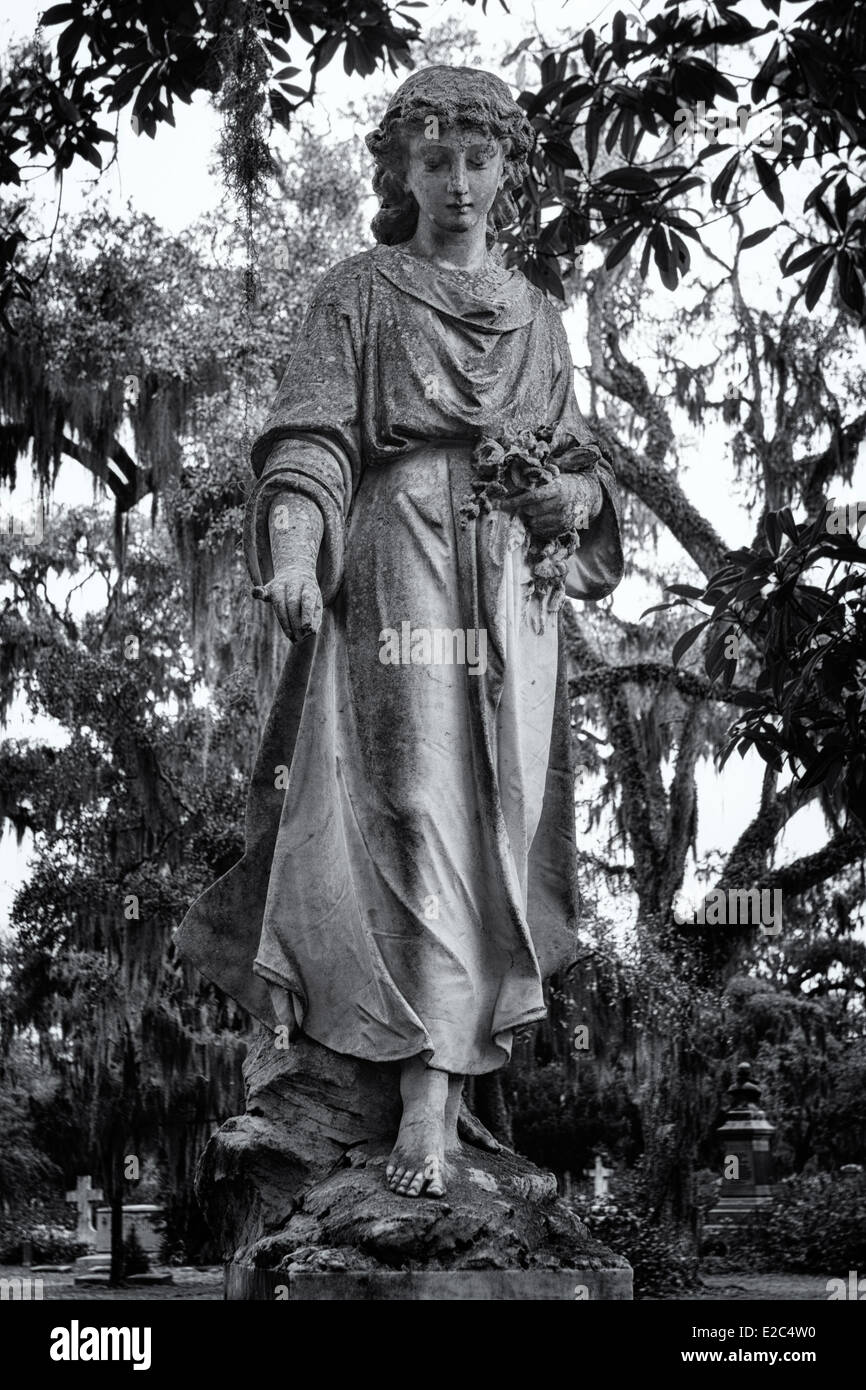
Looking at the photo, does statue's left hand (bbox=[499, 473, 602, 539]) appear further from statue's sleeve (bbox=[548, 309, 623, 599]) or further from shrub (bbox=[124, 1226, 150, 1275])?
shrub (bbox=[124, 1226, 150, 1275])

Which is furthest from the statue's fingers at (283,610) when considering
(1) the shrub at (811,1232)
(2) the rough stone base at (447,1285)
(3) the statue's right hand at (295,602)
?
(1) the shrub at (811,1232)

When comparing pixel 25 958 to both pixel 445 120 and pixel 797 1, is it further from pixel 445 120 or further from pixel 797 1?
pixel 445 120

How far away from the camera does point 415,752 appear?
514 centimetres

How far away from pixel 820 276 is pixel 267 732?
3873 millimetres

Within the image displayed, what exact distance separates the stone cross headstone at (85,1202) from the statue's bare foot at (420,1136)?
13.6 metres

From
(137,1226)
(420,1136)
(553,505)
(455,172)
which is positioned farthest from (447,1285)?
(137,1226)

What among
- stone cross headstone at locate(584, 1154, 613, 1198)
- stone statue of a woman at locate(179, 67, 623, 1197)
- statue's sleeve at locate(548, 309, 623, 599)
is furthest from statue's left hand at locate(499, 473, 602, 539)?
stone cross headstone at locate(584, 1154, 613, 1198)

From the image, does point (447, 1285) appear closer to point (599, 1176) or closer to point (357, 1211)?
point (357, 1211)

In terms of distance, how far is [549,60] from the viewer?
889 cm

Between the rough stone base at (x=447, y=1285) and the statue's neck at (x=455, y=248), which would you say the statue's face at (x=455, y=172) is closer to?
the statue's neck at (x=455, y=248)

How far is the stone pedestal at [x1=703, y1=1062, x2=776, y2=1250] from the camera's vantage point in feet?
56.5

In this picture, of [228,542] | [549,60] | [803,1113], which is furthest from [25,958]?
[549,60]

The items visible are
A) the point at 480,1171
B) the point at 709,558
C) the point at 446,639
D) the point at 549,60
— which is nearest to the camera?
the point at 480,1171

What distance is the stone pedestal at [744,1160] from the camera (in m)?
17.2
